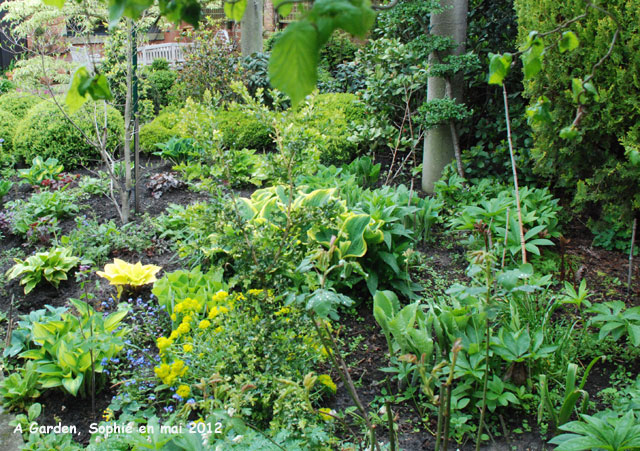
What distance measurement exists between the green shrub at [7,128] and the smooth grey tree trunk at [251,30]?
496 centimetres

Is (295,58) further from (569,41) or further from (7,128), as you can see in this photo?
(7,128)

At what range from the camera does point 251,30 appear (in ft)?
35.0

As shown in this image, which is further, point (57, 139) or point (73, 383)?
point (57, 139)

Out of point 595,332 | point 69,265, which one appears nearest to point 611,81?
point 595,332

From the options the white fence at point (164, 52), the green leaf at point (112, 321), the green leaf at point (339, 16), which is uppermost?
the white fence at point (164, 52)

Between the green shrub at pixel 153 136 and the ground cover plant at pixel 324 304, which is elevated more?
the green shrub at pixel 153 136

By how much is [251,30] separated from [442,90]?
6979mm

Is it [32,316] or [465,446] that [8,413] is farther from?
[465,446]

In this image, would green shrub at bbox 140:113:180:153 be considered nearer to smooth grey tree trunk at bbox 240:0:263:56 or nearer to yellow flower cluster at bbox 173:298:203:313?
yellow flower cluster at bbox 173:298:203:313

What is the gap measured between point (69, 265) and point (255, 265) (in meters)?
1.70

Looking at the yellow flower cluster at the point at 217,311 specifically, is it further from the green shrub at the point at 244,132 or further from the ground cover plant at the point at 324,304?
the green shrub at the point at 244,132

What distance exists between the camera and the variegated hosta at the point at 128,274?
316 centimetres

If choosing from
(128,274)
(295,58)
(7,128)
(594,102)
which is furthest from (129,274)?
(7,128)

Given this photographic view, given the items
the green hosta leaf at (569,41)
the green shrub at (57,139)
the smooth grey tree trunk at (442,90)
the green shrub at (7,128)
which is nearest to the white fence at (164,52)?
the green shrub at (7,128)
